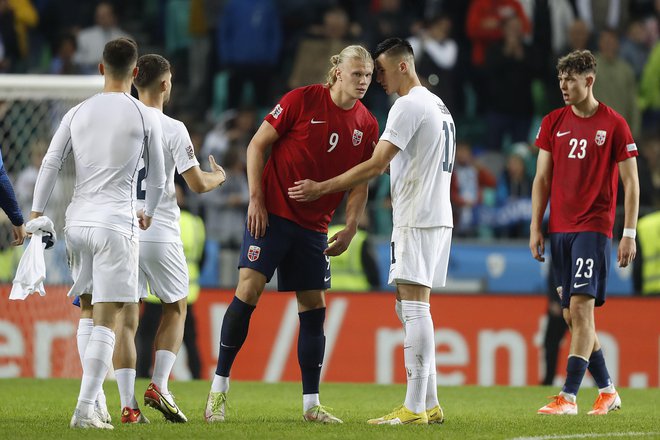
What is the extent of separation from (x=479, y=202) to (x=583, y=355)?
7.15m

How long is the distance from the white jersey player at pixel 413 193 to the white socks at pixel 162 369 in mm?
1213

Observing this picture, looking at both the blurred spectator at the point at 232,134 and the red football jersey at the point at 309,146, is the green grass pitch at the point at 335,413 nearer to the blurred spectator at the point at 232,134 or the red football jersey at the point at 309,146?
the red football jersey at the point at 309,146

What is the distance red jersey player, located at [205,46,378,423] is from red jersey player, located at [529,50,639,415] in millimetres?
1498

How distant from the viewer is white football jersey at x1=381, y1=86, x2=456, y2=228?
272 inches

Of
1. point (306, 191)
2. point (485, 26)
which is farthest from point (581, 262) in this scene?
point (485, 26)

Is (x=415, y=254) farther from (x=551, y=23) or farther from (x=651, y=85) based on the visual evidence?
(x=551, y=23)

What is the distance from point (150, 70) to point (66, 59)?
32.9 feet

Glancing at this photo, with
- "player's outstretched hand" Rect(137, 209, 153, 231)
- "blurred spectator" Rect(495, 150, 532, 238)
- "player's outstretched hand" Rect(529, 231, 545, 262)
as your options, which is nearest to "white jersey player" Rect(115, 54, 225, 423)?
"player's outstretched hand" Rect(137, 209, 153, 231)

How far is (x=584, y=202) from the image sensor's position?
26.0 feet

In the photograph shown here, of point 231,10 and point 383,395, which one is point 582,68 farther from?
point 231,10

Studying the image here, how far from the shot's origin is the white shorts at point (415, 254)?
6.88 meters

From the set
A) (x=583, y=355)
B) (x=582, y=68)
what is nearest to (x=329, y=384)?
(x=583, y=355)

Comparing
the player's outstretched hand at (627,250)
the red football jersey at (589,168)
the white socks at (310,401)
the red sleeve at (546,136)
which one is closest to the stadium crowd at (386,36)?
the red sleeve at (546,136)

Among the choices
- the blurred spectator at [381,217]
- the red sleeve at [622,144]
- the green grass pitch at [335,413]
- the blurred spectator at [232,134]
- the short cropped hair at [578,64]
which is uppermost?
the blurred spectator at [232,134]
